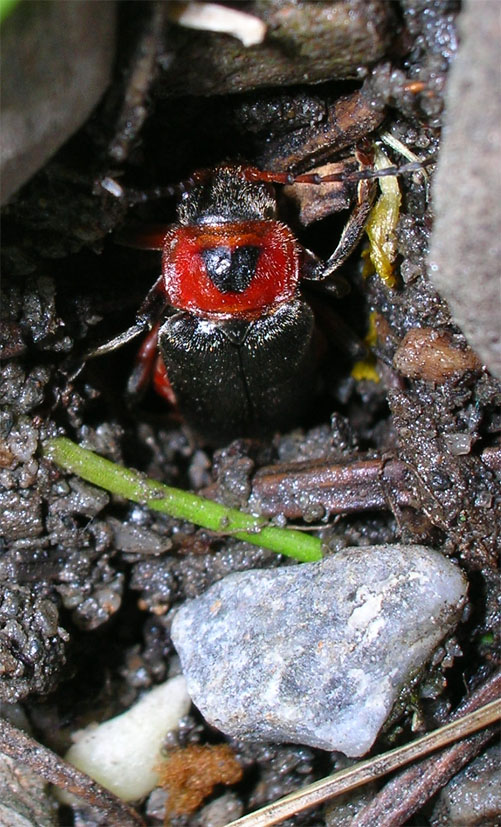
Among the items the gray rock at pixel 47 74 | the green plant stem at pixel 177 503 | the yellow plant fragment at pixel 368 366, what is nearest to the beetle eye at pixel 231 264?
the yellow plant fragment at pixel 368 366

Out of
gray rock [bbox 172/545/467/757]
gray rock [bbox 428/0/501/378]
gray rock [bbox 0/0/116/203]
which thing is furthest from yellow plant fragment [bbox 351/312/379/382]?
gray rock [bbox 0/0/116/203]

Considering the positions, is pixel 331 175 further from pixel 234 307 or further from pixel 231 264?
pixel 234 307

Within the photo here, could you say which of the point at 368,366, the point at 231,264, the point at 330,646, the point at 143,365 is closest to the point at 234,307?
the point at 231,264

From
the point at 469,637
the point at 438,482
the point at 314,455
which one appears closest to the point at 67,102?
the point at 438,482

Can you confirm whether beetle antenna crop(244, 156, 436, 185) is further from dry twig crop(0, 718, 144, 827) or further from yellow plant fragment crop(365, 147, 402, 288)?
dry twig crop(0, 718, 144, 827)

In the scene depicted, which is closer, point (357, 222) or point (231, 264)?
point (357, 222)

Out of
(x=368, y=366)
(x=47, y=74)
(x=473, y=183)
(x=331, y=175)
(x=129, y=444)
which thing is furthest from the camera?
(x=368, y=366)
